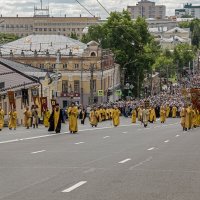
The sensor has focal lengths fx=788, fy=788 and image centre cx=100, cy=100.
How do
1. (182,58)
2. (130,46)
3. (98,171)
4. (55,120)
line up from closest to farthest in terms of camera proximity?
(98,171)
(55,120)
(130,46)
(182,58)

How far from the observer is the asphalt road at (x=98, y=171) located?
14070 millimetres

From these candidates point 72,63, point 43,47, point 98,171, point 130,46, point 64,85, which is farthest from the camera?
point 130,46

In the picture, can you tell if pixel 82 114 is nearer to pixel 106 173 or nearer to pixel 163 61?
pixel 106 173

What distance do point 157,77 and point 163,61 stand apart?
4535 mm

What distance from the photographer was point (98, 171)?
17781mm

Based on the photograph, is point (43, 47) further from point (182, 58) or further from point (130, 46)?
point (182, 58)

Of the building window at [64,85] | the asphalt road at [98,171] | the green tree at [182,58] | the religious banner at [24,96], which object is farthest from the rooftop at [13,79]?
the green tree at [182,58]

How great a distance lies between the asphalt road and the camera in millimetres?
14070

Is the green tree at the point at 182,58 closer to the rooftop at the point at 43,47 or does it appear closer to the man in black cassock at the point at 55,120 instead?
the rooftop at the point at 43,47

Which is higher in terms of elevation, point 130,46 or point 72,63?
point 130,46

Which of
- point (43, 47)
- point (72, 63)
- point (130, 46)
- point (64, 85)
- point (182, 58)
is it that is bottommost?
point (64, 85)

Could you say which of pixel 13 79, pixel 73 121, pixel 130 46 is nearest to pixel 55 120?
pixel 73 121

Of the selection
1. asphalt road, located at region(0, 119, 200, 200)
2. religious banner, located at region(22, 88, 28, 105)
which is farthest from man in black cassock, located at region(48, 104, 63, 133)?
religious banner, located at region(22, 88, 28, 105)

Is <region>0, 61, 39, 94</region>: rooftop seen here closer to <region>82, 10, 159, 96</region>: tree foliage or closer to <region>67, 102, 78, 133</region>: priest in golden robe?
<region>67, 102, 78, 133</region>: priest in golden robe
